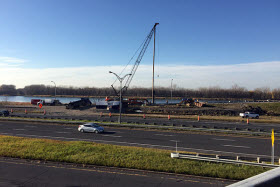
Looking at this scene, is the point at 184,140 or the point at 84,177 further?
the point at 184,140

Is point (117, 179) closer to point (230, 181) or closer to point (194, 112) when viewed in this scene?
point (230, 181)

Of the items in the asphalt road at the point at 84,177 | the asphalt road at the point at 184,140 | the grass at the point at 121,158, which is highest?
the grass at the point at 121,158

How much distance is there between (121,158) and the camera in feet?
49.0

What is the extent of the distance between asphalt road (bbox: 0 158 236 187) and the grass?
21.5 inches

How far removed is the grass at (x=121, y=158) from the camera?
1277 centimetres

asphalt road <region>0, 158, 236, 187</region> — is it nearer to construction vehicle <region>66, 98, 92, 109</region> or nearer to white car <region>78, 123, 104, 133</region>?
white car <region>78, 123, 104, 133</region>

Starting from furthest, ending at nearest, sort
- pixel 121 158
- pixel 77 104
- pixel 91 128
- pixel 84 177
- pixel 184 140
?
pixel 77 104, pixel 91 128, pixel 184 140, pixel 121 158, pixel 84 177

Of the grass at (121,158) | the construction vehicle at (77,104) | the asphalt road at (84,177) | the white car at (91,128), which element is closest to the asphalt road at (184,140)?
the white car at (91,128)

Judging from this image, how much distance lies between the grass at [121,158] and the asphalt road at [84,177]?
55cm

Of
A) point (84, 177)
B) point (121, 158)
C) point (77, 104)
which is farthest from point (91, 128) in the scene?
point (77, 104)

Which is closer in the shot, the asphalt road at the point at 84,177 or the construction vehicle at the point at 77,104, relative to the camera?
the asphalt road at the point at 84,177

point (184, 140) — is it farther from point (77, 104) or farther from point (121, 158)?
point (77, 104)

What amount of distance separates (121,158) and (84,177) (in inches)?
133

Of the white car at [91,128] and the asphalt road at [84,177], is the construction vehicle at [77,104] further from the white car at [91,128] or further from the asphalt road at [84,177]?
the asphalt road at [84,177]
